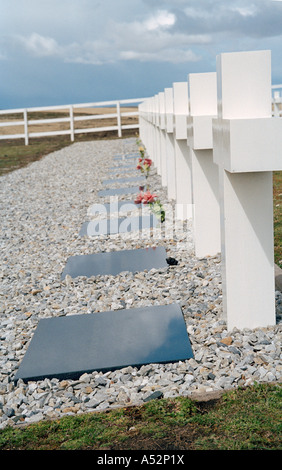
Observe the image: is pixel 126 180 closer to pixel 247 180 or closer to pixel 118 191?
pixel 118 191

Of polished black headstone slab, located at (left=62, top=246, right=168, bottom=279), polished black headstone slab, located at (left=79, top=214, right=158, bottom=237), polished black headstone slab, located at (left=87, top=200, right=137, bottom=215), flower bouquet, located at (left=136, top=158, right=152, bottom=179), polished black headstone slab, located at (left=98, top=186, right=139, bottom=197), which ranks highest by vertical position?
flower bouquet, located at (left=136, top=158, right=152, bottom=179)

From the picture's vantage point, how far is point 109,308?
410cm

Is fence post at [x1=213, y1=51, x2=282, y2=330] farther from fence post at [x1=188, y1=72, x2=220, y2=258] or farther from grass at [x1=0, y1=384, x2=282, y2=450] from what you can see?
fence post at [x1=188, y1=72, x2=220, y2=258]

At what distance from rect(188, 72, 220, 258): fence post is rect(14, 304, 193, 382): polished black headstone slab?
50.2 inches

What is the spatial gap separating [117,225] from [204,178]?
2.11 meters

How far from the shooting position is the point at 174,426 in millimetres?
2445

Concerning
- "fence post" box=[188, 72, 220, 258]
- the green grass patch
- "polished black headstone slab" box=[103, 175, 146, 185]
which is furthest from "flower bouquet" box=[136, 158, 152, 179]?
"fence post" box=[188, 72, 220, 258]

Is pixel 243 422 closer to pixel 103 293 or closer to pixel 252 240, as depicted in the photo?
pixel 252 240

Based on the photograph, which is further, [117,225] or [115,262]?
[117,225]

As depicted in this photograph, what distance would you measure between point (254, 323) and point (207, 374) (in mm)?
648

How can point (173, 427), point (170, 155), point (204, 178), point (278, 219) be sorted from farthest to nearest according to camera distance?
point (170, 155)
point (278, 219)
point (204, 178)
point (173, 427)

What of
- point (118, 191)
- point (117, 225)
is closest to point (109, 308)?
point (117, 225)

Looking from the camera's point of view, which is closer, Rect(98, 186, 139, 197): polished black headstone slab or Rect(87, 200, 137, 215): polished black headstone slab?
Rect(87, 200, 137, 215): polished black headstone slab

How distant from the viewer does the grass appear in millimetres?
2287
